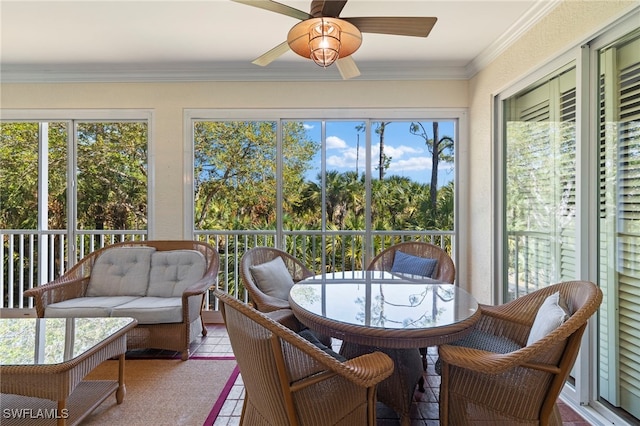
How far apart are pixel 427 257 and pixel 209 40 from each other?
9.31 feet

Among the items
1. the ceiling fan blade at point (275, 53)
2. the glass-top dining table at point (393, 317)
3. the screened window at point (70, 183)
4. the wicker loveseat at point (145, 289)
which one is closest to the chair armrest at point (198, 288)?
the wicker loveseat at point (145, 289)

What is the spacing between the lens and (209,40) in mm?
2854

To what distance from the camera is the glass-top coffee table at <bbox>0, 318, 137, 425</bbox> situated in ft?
5.12

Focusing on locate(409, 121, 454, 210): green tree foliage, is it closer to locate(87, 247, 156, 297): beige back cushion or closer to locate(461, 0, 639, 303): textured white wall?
locate(461, 0, 639, 303): textured white wall

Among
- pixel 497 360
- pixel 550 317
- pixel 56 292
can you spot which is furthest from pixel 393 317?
pixel 56 292

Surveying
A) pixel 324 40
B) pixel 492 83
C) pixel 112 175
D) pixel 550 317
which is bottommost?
pixel 550 317

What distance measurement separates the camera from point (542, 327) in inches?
57.3

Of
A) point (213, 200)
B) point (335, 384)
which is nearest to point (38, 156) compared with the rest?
point (213, 200)

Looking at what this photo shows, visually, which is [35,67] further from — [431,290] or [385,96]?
[431,290]

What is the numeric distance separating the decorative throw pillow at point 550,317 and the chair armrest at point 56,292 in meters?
3.53

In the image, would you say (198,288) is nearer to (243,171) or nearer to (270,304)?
(270,304)

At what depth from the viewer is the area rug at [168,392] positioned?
1919mm

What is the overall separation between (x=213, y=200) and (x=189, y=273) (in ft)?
3.26

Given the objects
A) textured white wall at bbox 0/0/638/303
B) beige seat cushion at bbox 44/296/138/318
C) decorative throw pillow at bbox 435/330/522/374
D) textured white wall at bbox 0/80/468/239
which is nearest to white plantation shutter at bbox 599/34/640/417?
decorative throw pillow at bbox 435/330/522/374
